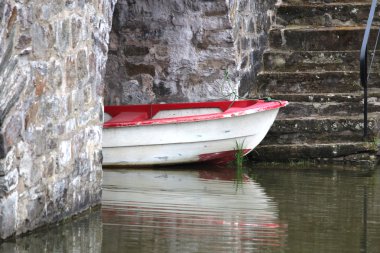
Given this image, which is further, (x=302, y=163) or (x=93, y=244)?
(x=302, y=163)

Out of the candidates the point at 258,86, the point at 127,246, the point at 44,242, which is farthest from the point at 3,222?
the point at 258,86

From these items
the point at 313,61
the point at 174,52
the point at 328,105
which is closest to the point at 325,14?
the point at 313,61

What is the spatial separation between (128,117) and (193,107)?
62 cm

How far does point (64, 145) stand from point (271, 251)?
1.54 meters

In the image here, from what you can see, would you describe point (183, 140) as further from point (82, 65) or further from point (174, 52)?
point (82, 65)

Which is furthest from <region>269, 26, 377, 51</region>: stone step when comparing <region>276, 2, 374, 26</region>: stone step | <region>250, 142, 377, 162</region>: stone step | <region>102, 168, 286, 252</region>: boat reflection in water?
<region>102, 168, 286, 252</region>: boat reflection in water

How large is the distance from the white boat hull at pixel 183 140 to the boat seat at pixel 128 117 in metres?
0.20

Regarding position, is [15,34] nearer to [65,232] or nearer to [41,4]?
Result: [41,4]

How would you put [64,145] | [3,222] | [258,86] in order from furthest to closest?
[258,86] < [64,145] < [3,222]

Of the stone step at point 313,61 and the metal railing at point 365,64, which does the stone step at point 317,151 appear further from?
the stone step at point 313,61

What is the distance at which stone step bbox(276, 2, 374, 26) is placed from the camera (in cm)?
1141

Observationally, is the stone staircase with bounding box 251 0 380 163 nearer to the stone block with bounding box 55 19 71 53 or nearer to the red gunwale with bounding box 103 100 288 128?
the red gunwale with bounding box 103 100 288 128

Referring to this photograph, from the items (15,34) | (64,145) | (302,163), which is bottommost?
(302,163)

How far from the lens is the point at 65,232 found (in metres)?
5.92
